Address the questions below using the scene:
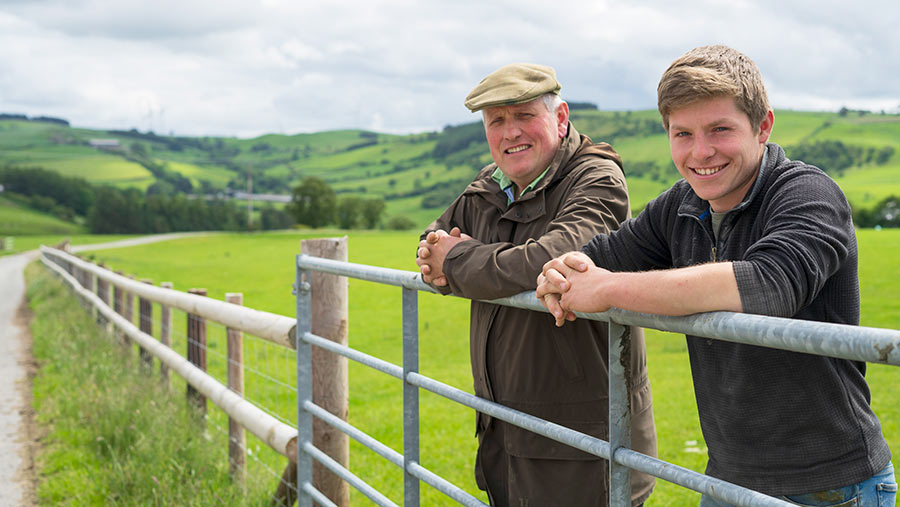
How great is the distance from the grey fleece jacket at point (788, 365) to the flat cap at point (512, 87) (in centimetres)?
104

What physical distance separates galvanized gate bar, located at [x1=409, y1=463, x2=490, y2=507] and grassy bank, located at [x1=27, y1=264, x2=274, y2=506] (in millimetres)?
1848

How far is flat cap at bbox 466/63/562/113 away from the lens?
3.08m

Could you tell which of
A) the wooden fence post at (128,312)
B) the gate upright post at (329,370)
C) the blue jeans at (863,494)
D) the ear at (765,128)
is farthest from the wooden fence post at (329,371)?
the wooden fence post at (128,312)

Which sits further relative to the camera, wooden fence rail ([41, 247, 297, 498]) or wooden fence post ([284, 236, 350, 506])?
wooden fence rail ([41, 247, 297, 498])

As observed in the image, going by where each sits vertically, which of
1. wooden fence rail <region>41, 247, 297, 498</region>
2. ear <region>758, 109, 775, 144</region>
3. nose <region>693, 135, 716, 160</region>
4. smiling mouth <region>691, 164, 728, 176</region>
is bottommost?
wooden fence rail <region>41, 247, 297, 498</region>

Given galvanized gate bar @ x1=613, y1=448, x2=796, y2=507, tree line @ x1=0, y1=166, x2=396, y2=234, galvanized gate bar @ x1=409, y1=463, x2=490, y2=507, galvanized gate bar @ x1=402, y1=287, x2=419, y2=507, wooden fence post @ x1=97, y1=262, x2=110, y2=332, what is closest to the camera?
galvanized gate bar @ x1=613, y1=448, x2=796, y2=507

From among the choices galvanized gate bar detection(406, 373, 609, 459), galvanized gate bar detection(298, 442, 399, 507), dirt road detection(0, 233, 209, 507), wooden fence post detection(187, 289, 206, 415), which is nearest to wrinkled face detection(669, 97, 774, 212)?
galvanized gate bar detection(406, 373, 609, 459)

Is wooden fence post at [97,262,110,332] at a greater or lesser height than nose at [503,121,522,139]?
lesser

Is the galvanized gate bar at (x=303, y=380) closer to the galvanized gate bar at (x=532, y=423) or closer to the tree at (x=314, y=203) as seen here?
the galvanized gate bar at (x=532, y=423)

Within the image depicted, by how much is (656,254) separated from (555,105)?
91cm

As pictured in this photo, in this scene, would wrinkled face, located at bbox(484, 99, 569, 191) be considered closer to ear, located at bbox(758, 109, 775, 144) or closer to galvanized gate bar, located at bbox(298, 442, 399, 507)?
ear, located at bbox(758, 109, 775, 144)

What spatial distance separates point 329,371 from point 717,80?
273 cm

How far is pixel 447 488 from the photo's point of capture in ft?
9.20

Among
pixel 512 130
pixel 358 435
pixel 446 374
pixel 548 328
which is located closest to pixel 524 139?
pixel 512 130
